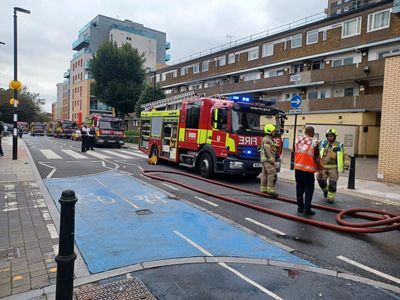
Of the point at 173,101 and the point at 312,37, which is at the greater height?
the point at 312,37

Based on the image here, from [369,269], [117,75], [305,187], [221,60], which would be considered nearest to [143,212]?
[305,187]

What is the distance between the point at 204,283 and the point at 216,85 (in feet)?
144

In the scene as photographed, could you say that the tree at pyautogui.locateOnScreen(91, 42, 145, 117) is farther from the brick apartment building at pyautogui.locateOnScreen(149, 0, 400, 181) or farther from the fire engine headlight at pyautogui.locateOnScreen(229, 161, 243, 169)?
the fire engine headlight at pyautogui.locateOnScreen(229, 161, 243, 169)

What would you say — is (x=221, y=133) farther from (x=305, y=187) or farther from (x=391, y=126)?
(x=391, y=126)

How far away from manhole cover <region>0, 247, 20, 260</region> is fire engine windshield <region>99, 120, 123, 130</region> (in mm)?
21949

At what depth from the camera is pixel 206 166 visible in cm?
1201

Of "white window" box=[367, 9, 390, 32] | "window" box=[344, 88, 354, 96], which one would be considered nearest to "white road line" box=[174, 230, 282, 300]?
"window" box=[344, 88, 354, 96]

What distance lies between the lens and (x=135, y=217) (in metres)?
6.56

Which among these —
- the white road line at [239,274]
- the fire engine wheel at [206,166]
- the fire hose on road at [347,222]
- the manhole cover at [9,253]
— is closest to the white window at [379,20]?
the fire engine wheel at [206,166]

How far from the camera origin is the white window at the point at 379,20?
28.1 metres

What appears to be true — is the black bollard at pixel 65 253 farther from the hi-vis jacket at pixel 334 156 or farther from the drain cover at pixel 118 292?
the hi-vis jacket at pixel 334 156

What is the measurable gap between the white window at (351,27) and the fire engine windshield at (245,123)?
23.7 m

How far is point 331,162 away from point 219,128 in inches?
149

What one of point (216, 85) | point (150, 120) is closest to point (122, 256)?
point (150, 120)
